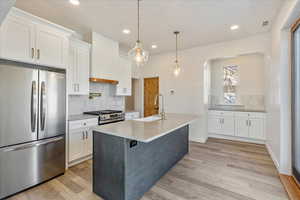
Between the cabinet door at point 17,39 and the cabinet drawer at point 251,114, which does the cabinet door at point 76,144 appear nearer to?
the cabinet door at point 17,39

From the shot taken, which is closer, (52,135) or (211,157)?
(52,135)

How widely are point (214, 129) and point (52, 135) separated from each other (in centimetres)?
446

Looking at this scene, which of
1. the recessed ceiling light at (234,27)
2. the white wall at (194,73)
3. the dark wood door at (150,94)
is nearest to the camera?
the recessed ceiling light at (234,27)

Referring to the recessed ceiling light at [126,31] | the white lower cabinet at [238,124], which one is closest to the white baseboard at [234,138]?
the white lower cabinet at [238,124]

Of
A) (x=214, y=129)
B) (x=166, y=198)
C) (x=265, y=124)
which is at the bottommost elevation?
(x=166, y=198)

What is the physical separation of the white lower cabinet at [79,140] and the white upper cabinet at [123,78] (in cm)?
145

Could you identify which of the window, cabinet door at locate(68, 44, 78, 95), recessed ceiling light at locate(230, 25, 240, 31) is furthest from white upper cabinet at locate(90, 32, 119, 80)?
the window

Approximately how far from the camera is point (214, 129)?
15.4ft

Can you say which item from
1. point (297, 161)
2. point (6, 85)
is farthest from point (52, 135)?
point (297, 161)

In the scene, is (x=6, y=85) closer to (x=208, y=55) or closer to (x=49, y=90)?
(x=49, y=90)

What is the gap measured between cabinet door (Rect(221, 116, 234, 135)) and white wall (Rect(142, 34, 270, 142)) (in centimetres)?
65

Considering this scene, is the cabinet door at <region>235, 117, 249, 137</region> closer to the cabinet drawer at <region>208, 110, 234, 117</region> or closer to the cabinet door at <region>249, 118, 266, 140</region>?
the cabinet door at <region>249, 118, 266, 140</region>

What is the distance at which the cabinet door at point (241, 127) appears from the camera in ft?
13.7

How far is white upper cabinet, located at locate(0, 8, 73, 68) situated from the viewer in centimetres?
188
